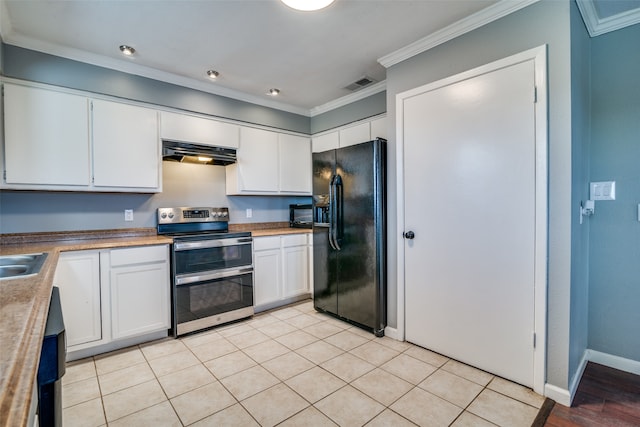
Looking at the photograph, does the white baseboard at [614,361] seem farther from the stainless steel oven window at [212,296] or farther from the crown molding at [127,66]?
the crown molding at [127,66]

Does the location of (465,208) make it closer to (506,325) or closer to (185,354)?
(506,325)

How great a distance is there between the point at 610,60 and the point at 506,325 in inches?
80.7

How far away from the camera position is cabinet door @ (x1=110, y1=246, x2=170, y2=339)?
2.54 meters

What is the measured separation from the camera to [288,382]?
6.89 ft

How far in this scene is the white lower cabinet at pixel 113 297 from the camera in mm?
2348

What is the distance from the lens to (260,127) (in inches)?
148

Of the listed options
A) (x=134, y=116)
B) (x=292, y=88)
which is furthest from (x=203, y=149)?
(x=292, y=88)

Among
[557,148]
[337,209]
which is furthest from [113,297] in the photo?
[557,148]

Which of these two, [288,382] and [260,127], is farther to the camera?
[260,127]

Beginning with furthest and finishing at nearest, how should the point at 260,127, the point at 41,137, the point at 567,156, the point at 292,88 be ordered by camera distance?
the point at 260,127, the point at 292,88, the point at 41,137, the point at 567,156

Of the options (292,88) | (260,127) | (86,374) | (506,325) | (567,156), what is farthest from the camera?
(260,127)

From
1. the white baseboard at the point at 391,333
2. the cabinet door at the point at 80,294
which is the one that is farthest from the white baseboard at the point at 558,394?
the cabinet door at the point at 80,294

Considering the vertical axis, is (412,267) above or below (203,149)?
below

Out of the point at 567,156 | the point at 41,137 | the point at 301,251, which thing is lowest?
the point at 301,251
